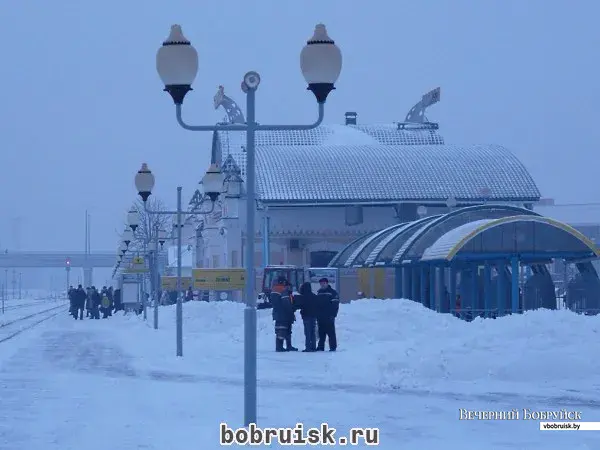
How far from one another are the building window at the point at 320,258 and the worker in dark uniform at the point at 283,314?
1339 inches

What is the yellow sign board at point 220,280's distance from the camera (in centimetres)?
4322

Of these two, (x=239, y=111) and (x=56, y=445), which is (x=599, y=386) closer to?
(x=56, y=445)

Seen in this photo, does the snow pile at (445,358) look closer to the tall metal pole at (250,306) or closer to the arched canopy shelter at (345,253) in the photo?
the tall metal pole at (250,306)

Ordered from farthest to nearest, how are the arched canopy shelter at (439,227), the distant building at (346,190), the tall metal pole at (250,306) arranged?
1. the distant building at (346,190)
2. the arched canopy shelter at (439,227)
3. the tall metal pole at (250,306)

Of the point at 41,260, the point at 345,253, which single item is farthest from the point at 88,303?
the point at 41,260

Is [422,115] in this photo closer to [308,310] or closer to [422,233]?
[422,233]

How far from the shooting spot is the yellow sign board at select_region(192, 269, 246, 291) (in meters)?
43.2

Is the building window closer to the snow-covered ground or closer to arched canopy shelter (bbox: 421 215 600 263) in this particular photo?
arched canopy shelter (bbox: 421 215 600 263)

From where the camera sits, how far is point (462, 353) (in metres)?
20.6

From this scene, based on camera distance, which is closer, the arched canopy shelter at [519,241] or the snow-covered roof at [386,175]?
the arched canopy shelter at [519,241]

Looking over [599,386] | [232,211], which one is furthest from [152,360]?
[232,211]

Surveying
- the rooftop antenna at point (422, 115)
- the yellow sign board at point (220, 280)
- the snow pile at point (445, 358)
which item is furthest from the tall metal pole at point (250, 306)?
the rooftop antenna at point (422, 115)

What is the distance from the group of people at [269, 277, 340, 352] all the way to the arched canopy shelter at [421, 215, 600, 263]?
7924 millimetres

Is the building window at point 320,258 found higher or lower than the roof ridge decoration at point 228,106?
lower
